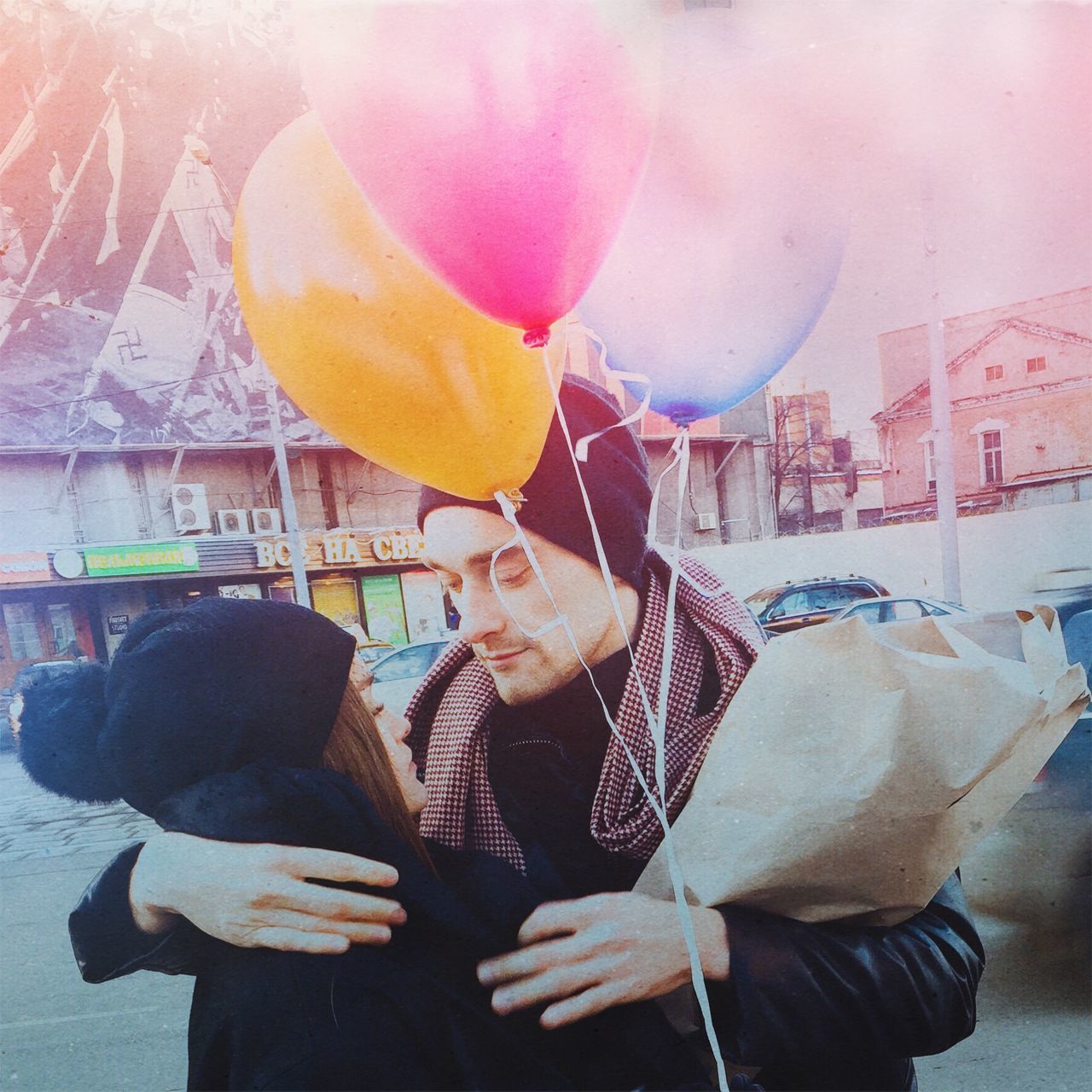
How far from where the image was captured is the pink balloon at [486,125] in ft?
4.44

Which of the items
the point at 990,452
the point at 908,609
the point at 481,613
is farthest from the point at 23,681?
the point at 990,452

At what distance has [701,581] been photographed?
1.72m

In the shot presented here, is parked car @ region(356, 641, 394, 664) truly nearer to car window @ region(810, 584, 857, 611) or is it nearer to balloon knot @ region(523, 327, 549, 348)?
balloon knot @ region(523, 327, 549, 348)

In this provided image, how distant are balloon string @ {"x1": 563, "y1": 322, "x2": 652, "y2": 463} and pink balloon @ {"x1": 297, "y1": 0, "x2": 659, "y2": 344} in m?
0.19

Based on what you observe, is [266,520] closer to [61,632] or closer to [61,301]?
[61,632]

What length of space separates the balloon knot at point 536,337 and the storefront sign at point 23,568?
43.1 inches

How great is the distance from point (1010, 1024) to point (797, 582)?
1412mm

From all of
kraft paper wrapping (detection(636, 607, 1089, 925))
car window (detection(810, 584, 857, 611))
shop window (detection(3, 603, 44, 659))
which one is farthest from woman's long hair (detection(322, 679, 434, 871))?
car window (detection(810, 584, 857, 611))

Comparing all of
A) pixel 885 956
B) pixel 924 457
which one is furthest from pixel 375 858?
pixel 924 457

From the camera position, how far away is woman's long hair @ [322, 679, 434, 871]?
1605mm

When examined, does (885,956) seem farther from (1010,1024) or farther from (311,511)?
(311,511)

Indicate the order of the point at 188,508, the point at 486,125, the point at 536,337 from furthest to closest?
the point at 188,508 < the point at 536,337 < the point at 486,125

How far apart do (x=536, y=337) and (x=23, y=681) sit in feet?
4.07

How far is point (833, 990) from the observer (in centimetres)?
158
